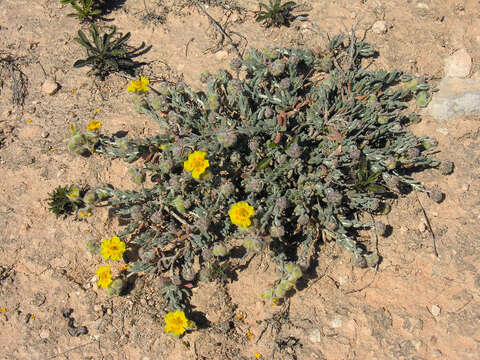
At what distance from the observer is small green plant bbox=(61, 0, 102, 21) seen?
4.36 metres

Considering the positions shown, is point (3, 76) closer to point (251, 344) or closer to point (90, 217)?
point (90, 217)

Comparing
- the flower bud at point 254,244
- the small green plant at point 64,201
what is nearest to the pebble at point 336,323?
the flower bud at point 254,244

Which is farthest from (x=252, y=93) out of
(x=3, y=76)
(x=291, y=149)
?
(x=3, y=76)

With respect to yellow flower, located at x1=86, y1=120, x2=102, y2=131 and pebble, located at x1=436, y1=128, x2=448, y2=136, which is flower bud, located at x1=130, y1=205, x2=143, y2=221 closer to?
yellow flower, located at x1=86, y1=120, x2=102, y2=131

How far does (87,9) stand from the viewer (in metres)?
4.37

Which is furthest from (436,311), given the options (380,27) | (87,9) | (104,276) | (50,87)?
(87,9)

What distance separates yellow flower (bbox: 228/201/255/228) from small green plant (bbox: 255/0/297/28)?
2.48m

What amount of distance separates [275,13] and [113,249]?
3.09 metres

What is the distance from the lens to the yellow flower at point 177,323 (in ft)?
9.50

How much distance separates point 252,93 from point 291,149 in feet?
2.59

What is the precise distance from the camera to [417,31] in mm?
4203

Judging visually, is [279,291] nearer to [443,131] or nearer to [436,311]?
[436,311]

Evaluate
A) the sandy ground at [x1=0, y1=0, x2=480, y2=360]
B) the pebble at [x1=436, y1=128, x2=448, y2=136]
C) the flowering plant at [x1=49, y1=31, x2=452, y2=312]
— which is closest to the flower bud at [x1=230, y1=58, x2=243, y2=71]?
the flowering plant at [x1=49, y1=31, x2=452, y2=312]

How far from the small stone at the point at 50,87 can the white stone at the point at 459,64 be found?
4231 millimetres
